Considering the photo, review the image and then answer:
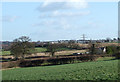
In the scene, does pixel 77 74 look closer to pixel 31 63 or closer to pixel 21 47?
pixel 31 63

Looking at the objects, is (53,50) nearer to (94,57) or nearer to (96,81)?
(94,57)

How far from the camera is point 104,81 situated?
49.2ft

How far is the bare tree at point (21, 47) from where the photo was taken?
6900cm

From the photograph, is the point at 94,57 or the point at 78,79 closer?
the point at 78,79

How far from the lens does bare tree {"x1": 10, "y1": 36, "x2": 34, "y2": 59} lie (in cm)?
6900

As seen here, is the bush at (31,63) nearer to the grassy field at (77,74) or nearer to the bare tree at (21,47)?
the bare tree at (21,47)

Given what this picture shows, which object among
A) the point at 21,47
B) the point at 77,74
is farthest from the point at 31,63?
the point at 77,74

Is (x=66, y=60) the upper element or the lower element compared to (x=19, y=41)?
lower

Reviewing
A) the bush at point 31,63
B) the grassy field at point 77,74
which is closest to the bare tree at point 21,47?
the bush at point 31,63

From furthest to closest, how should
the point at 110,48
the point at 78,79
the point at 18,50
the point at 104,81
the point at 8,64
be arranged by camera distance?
the point at 110,48
the point at 18,50
the point at 8,64
the point at 78,79
the point at 104,81

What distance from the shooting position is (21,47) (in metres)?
70.2

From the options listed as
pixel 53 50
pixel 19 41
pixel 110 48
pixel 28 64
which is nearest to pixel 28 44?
pixel 19 41

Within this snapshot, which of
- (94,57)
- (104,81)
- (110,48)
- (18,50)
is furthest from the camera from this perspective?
(110,48)

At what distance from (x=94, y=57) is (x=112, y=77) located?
41758 millimetres
